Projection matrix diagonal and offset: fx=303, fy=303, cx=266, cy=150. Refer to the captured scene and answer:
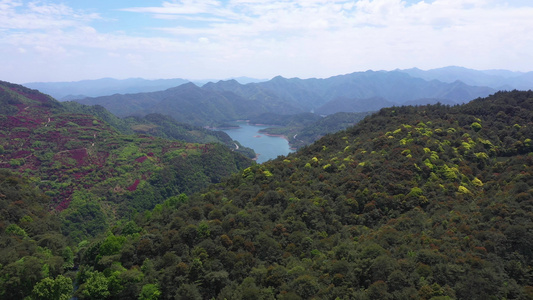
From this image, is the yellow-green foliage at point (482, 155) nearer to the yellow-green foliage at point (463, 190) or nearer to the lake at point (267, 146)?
the yellow-green foliage at point (463, 190)

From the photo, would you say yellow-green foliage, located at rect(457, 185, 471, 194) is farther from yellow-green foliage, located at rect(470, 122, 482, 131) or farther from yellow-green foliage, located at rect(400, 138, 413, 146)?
yellow-green foliage, located at rect(470, 122, 482, 131)

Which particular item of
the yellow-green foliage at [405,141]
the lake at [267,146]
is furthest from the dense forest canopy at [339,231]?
the lake at [267,146]

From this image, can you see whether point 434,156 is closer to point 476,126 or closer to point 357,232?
point 476,126

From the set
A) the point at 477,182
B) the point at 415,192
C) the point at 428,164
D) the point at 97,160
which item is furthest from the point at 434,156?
the point at 97,160

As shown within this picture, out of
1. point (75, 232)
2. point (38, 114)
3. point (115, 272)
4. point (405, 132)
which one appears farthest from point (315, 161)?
point (38, 114)

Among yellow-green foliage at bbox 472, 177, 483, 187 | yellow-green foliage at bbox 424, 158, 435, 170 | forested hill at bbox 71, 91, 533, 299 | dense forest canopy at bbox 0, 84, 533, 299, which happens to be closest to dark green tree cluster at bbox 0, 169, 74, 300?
dense forest canopy at bbox 0, 84, 533, 299

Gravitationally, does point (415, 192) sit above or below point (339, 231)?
above

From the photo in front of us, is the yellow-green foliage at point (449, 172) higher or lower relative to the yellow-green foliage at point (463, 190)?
higher

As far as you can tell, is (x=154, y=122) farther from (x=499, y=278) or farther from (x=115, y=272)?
(x=499, y=278)
